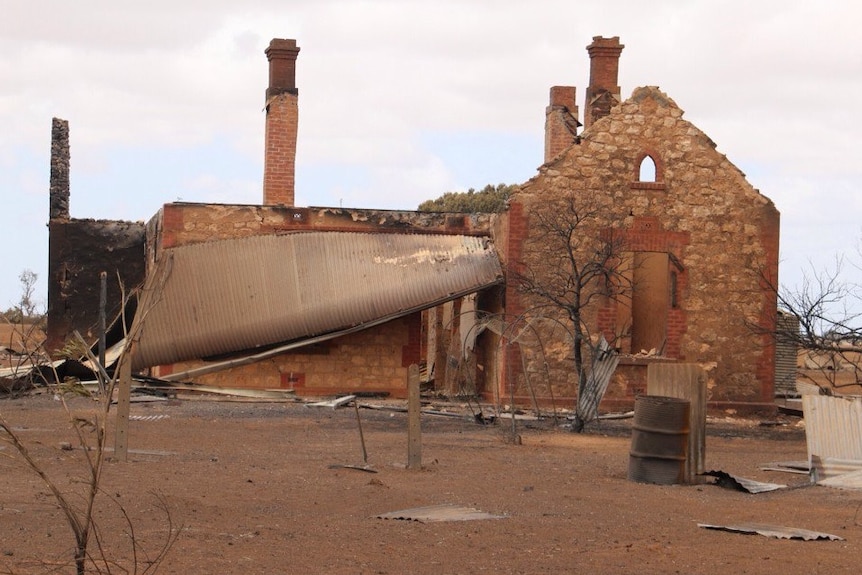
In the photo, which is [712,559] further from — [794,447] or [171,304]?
[171,304]

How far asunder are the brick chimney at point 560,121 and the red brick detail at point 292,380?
8.59m

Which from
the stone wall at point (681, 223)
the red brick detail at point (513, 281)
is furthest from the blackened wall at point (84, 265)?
the stone wall at point (681, 223)

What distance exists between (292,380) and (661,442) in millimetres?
12942

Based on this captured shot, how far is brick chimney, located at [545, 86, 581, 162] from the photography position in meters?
29.8

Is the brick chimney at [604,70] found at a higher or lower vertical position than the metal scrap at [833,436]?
higher

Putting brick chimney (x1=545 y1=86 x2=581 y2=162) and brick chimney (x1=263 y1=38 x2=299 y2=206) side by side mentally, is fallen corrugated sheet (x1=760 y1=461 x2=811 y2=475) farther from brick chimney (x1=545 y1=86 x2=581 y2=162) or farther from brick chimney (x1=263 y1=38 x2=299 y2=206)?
brick chimney (x1=545 y1=86 x2=581 y2=162)

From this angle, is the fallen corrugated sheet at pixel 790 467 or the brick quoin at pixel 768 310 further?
the brick quoin at pixel 768 310

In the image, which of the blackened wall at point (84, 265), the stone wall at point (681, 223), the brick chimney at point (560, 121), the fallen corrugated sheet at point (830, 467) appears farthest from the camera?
the brick chimney at point (560, 121)

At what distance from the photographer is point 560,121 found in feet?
98.1

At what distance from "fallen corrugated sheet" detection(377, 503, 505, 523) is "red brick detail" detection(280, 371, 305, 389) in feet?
48.0

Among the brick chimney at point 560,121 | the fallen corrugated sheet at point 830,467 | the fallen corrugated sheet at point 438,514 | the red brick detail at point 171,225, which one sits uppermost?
the brick chimney at point 560,121


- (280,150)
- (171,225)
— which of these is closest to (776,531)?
(171,225)

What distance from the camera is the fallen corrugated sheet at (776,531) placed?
909 centimetres

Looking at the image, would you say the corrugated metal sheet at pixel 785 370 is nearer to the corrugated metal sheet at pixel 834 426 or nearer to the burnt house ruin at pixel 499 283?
the burnt house ruin at pixel 499 283
